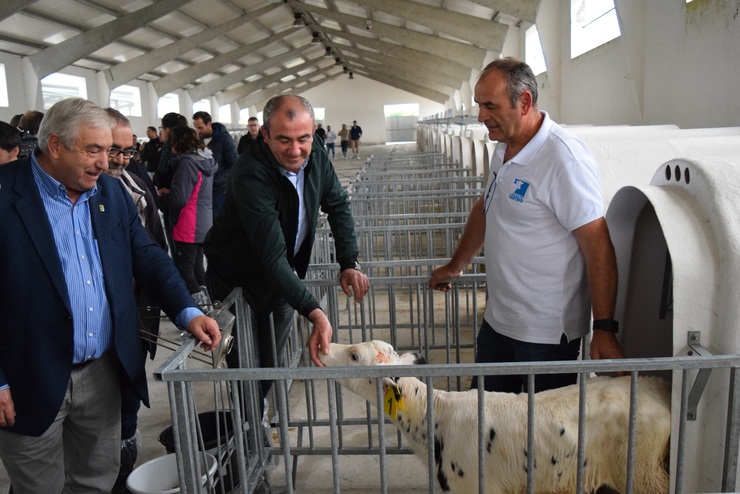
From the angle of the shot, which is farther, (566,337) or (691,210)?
(566,337)

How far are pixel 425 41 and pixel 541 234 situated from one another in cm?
2218

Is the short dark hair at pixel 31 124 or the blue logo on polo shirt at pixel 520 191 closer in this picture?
the blue logo on polo shirt at pixel 520 191

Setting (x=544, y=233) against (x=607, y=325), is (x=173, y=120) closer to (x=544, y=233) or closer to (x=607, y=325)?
(x=544, y=233)

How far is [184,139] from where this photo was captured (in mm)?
5555

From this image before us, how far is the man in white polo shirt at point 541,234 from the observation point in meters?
2.25

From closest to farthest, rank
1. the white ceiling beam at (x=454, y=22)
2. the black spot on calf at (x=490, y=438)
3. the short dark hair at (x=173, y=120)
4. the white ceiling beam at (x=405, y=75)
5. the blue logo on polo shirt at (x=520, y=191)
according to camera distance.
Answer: the black spot on calf at (x=490, y=438)
the blue logo on polo shirt at (x=520, y=191)
the short dark hair at (x=173, y=120)
the white ceiling beam at (x=454, y=22)
the white ceiling beam at (x=405, y=75)

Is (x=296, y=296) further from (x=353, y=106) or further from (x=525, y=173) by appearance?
(x=353, y=106)

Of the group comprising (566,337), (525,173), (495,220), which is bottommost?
(566,337)

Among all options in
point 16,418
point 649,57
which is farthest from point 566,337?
point 649,57

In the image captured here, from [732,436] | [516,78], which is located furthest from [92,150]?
[732,436]

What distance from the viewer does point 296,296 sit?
2.49 meters

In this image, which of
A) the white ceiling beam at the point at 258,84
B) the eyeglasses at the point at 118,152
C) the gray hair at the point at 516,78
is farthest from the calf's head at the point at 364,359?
the white ceiling beam at the point at 258,84

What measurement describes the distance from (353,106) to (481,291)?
41553mm

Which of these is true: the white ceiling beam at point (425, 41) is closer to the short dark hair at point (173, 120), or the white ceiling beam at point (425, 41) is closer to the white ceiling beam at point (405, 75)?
the white ceiling beam at point (405, 75)
